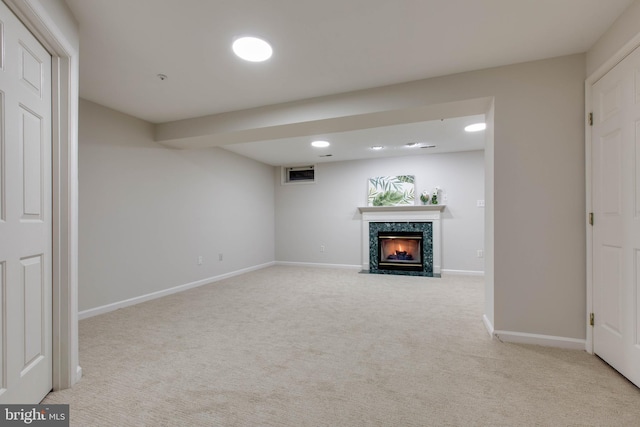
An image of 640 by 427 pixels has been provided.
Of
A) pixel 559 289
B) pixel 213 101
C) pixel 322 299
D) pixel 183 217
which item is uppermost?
pixel 213 101

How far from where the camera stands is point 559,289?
222 cm

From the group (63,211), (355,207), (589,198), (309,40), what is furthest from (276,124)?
(355,207)

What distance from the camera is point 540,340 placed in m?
2.25

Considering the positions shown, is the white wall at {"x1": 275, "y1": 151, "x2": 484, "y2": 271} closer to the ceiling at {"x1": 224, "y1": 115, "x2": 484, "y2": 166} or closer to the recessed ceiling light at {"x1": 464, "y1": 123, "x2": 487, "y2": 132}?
the ceiling at {"x1": 224, "y1": 115, "x2": 484, "y2": 166}

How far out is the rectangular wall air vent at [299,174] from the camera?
6.38 m

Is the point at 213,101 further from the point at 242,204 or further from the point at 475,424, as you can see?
the point at 475,424

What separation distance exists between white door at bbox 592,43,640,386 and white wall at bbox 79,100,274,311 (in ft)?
15.0

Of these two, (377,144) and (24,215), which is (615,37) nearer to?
(377,144)

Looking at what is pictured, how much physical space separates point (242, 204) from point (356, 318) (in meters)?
3.45

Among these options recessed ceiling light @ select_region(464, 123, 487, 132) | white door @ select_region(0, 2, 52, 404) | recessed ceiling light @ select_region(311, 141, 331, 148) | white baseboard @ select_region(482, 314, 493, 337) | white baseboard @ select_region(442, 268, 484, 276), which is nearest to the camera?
white door @ select_region(0, 2, 52, 404)

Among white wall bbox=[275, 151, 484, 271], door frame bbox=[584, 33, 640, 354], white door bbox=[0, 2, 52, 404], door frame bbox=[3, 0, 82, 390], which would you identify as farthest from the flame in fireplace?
white door bbox=[0, 2, 52, 404]

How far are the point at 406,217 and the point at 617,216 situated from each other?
12.3 ft

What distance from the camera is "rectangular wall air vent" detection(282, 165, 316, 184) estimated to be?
6.38 metres

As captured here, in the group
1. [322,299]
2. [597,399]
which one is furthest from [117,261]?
[597,399]
